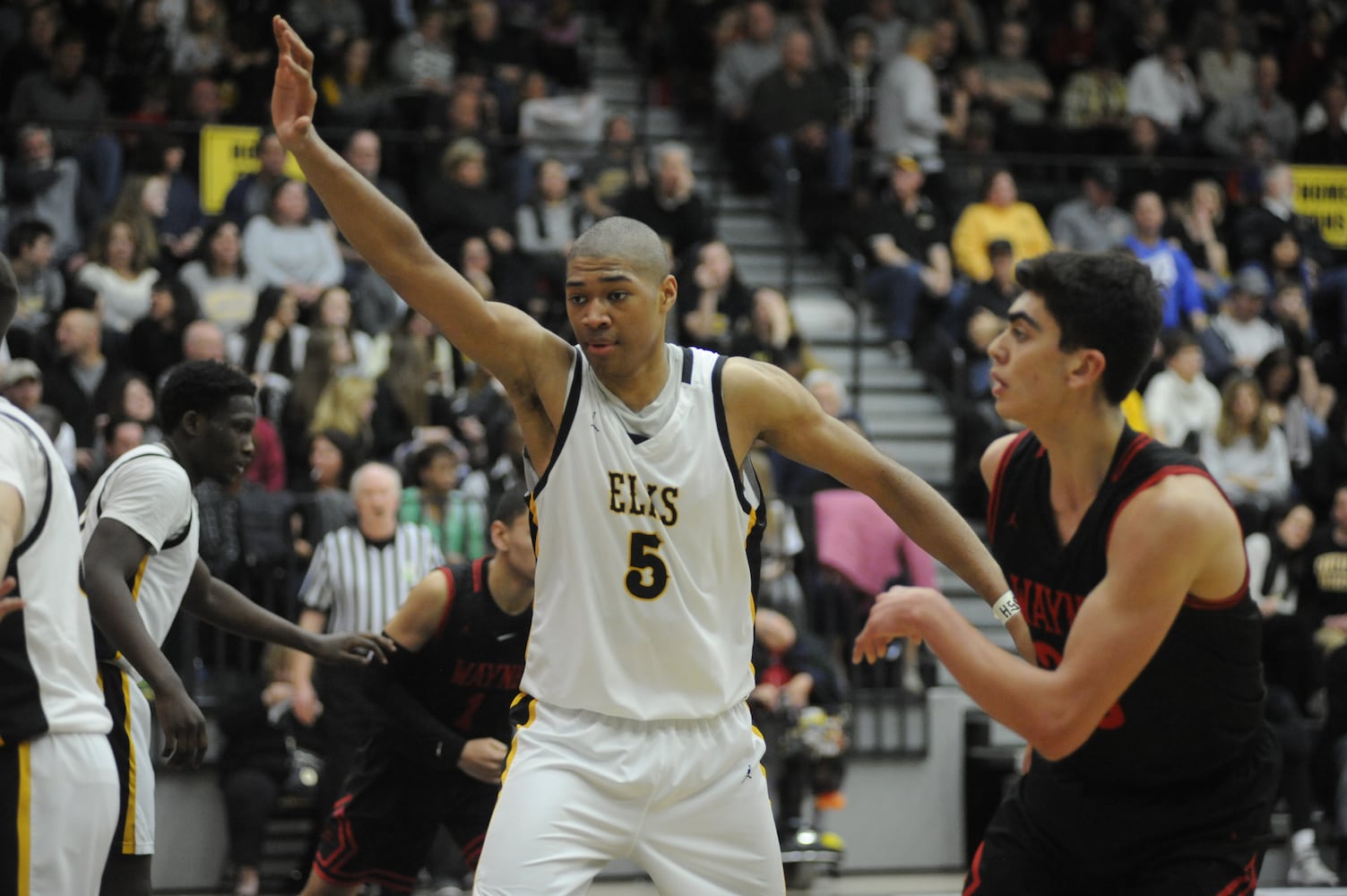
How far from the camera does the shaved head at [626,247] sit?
15.5ft

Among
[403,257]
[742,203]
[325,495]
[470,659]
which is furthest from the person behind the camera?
[742,203]

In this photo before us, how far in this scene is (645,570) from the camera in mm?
4672

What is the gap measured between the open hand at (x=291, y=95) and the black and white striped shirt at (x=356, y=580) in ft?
17.8

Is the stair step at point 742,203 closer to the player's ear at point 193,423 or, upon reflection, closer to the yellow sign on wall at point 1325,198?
the yellow sign on wall at point 1325,198

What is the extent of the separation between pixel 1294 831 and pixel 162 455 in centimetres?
777

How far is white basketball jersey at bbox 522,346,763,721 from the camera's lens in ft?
15.2

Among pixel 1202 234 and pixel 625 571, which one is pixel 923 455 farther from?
pixel 625 571

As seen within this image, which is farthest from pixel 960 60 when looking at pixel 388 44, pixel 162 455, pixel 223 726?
pixel 162 455

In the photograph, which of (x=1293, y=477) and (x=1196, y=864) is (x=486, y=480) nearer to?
(x=1293, y=477)

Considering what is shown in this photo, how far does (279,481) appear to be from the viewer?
10.8 m

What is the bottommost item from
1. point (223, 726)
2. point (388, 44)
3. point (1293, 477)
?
point (223, 726)

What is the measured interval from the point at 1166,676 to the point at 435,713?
316cm

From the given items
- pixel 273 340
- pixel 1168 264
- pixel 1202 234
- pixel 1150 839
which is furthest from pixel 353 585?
pixel 1202 234

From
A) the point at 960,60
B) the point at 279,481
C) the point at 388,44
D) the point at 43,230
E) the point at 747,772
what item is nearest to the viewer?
the point at 747,772
